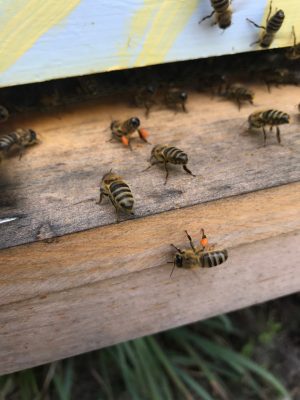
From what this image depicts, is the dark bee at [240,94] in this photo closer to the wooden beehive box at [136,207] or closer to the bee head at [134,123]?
the wooden beehive box at [136,207]

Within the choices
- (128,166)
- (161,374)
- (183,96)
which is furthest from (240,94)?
(161,374)

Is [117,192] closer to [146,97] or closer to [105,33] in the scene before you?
[105,33]

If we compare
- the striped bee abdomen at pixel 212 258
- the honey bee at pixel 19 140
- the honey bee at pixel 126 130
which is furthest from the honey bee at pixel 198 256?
the honey bee at pixel 19 140

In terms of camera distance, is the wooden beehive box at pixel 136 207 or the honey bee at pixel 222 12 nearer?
the wooden beehive box at pixel 136 207

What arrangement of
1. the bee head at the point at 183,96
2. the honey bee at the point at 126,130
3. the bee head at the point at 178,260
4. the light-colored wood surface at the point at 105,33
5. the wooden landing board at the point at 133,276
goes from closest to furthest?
the wooden landing board at the point at 133,276
the bee head at the point at 178,260
the light-colored wood surface at the point at 105,33
the honey bee at the point at 126,130
the bee head at the point at 183,96

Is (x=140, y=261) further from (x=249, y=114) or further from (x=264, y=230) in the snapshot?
(x=249, y=114)

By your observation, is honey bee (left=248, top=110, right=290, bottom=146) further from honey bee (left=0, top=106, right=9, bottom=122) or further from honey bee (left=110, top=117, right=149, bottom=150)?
honey bee (left=0, top=106, right=9, bottom=122)

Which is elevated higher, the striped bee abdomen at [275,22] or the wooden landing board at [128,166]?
the striped bee abdomen at [275,22]

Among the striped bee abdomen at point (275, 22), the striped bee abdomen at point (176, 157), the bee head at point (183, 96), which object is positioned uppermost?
the striped bee abdomen at point (275, 22)

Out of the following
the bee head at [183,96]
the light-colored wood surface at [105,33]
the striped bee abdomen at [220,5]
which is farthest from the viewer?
the bee head at [183,96]

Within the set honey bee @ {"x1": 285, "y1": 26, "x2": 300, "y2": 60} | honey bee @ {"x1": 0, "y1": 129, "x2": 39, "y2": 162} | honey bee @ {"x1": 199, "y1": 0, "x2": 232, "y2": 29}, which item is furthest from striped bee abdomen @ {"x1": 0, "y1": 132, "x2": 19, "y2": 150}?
honey bee @ {"x1": 285, "y1": 26, "x2": 300, "y2": 60}
